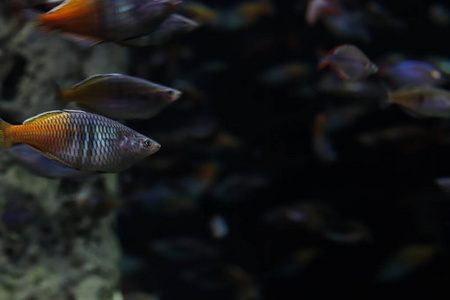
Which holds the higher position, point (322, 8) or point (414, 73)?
point (322, 8)

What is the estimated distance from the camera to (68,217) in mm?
3639

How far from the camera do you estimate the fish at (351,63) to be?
2822 millimetres

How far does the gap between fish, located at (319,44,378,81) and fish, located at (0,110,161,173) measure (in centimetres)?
190

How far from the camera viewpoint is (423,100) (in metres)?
3.22

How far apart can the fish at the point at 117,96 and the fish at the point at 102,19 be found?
0.17 metres

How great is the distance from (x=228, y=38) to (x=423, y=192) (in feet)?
15.1

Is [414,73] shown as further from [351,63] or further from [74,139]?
[74,139]

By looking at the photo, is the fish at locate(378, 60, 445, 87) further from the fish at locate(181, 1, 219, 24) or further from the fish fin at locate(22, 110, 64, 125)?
the fish fin at locate(22, 110, 64, 125)

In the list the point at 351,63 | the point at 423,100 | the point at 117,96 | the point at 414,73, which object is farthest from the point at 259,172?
the point at 117,96

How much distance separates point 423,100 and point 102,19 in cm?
255

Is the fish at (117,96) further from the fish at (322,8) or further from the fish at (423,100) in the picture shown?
the fish at (322,8)

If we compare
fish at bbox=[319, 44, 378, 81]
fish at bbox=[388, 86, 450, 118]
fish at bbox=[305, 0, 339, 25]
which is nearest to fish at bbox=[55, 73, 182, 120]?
fish at bbox=[319, 44, 378, 81]

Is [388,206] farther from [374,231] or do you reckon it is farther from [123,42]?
[123,42]

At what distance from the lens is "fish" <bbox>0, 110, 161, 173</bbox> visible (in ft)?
4.48
